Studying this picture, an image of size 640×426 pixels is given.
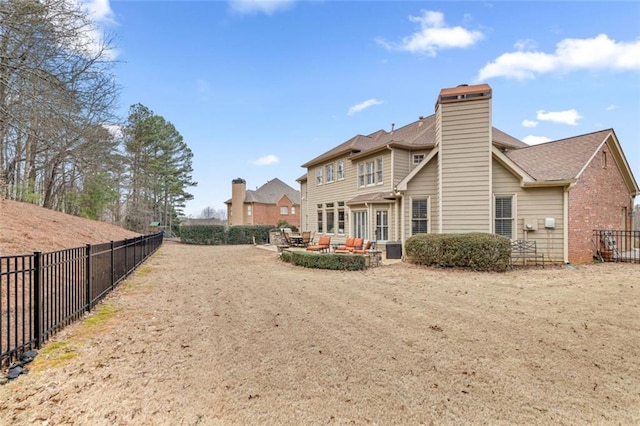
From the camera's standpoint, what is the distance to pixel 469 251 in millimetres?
10703

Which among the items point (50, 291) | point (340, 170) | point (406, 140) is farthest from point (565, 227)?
point (50, 291)

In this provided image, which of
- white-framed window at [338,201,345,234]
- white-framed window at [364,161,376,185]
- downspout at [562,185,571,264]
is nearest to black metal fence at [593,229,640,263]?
downspout at [562,185,571,264]

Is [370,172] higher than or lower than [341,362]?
higher

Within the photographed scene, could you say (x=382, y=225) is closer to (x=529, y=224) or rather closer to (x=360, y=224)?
(x=360, y=224)

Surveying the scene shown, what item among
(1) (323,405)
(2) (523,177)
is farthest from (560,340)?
(2) (523,177)

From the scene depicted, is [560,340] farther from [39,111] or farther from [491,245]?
[39,111]

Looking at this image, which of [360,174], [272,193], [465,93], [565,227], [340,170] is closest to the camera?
[565,227]

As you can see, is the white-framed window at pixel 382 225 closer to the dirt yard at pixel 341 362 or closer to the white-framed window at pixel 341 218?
the white-framed window at pixel 341 218

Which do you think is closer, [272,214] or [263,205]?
[263,205]

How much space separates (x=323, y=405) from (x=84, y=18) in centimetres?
1145

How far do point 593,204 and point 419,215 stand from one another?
712 cm

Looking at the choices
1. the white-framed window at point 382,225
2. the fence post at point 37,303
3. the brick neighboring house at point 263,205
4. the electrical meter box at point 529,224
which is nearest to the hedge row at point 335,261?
the white-framed window at point 382,225

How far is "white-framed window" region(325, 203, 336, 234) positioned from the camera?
69.0 feet

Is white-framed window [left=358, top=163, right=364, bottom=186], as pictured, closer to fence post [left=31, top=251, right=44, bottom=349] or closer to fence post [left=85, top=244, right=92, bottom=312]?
fence post [left=85, top=244, right=92, bottom=312]
